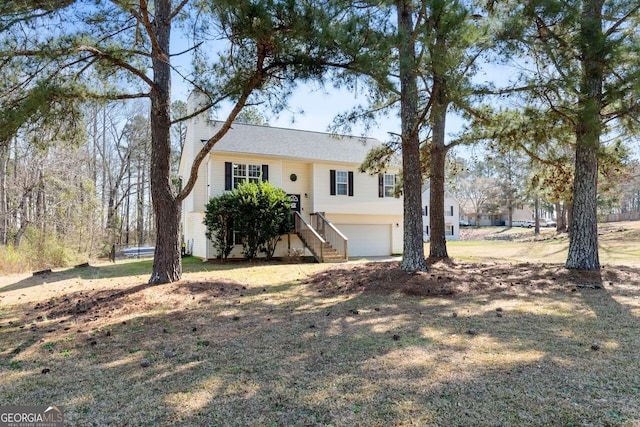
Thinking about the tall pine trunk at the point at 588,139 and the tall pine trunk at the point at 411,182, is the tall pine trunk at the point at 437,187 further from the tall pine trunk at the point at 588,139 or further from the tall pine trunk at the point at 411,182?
the tall pine trunk at the point at 588,139

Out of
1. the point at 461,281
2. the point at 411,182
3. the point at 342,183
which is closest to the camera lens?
the point at 461,281

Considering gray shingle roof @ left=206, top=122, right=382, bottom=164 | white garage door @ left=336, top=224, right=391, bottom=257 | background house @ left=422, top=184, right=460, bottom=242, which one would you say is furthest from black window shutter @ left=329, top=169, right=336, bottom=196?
background house @ left=422, top=184, right=460, bottom=242

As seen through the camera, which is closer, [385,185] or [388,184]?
[385,185]

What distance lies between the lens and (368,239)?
19.4 meters

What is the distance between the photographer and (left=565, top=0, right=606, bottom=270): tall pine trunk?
23.9 feet

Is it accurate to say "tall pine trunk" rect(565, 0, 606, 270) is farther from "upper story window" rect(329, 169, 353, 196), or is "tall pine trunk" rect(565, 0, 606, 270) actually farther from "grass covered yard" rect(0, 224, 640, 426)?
"upper story window" rect(329, 169, 353, 196)

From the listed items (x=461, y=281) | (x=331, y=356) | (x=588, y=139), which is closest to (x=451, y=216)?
(x=588, y=139)

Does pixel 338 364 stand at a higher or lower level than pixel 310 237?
lower

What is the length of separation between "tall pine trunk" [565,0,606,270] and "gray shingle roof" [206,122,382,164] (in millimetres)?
8846

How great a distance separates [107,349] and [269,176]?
12.8 meters

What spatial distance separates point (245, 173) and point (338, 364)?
1349 cm

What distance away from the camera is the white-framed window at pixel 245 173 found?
16.0 metres

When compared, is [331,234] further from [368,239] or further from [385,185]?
[385,185]

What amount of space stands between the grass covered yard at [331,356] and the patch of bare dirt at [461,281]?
10 cm
